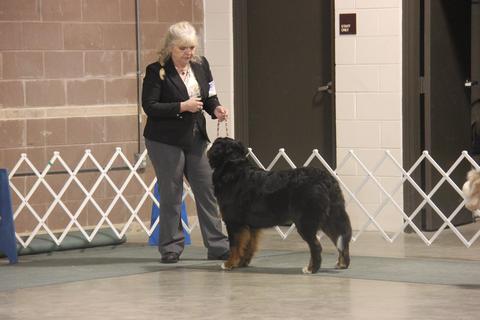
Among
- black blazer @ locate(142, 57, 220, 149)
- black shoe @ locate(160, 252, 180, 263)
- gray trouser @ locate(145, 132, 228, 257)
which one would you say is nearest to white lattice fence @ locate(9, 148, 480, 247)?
gray trouser @ locate(145, 132, 228, 257)

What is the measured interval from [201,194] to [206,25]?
287 centimetres

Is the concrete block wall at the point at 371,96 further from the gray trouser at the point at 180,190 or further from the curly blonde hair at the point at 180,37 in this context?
the curly blonde hair at the point at 180,37

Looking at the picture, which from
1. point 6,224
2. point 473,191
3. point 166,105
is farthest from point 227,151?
point 6,224

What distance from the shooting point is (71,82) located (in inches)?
391

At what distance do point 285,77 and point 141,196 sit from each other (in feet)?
5.22

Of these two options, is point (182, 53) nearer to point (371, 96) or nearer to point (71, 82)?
point (71, 82)

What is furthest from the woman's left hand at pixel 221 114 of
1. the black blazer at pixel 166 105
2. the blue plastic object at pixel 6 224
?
the blue plastic object at pixel 6 224

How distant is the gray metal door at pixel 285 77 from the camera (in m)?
10.4

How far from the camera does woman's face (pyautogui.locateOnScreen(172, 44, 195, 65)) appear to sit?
318 inches

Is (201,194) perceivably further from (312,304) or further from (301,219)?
(312,304)

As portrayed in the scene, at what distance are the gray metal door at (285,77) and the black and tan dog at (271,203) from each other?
257cm

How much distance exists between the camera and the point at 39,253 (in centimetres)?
909

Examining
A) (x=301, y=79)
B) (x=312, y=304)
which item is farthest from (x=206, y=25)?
(x=312, y=304)

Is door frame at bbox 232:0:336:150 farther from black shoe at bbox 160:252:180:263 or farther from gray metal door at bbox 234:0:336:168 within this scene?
black shoe at bbox 160:252:180:263
